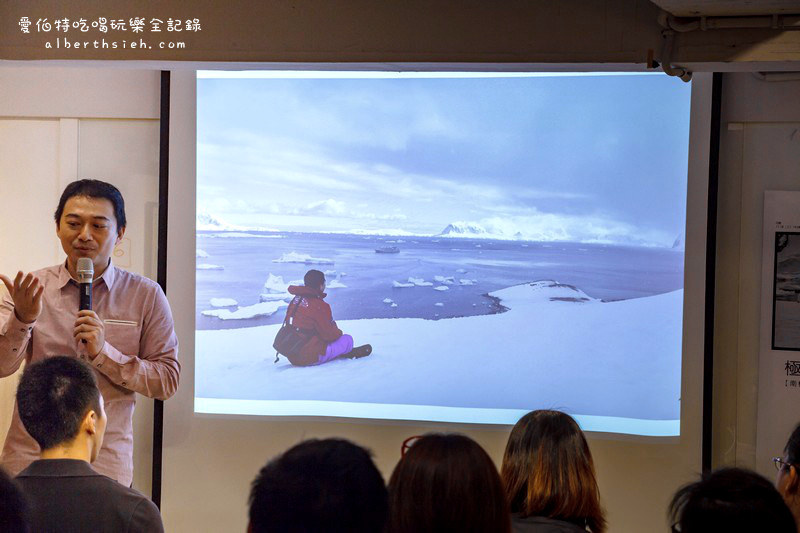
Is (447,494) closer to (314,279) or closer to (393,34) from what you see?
(393,34)

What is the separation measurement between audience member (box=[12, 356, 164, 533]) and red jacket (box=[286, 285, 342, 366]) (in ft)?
5.43

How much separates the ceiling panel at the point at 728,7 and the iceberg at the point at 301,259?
1.84 meters

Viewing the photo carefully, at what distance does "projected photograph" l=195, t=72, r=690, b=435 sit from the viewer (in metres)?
3.27

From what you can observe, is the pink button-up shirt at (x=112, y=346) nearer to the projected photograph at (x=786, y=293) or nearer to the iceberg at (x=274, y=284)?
the iceberg at (x=274, y=284)

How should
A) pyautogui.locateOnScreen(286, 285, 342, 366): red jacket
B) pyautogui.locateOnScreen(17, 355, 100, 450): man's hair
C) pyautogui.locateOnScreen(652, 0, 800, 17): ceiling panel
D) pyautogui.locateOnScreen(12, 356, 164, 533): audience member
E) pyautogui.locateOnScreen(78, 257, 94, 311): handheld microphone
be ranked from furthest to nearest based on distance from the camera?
1. pyautogui.locateOnScreen(286, 285, 342, 366): red jacket
2. pyautogui.locateOnScreen(78, 257, 94, 311): handheld microphone
3. pyautogui.locateOnScreen(652, 0, 800, 17): ceiling panel
4. pyautogui.locateOnScreen(17, 355, 100, 450): man's hair
5. pyautogui.locateOnScreen(12, 356, 164, 533): audience member

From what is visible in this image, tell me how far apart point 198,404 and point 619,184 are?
6.99ft

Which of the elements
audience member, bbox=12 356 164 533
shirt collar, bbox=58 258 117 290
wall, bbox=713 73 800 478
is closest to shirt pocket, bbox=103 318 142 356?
shirt collar, bbox=58 258 117 290

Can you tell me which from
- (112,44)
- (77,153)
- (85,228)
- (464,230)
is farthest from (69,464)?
(77,153)

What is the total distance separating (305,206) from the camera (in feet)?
11.5

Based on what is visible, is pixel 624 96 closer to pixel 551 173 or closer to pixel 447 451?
pixel 551 173

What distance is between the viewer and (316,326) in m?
3.50

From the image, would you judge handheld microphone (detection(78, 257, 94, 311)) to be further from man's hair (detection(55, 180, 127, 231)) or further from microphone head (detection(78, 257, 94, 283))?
man's hair (detection(55, 180, 127, 231))

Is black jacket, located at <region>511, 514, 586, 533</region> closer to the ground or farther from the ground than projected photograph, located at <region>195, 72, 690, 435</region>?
closer to the ground

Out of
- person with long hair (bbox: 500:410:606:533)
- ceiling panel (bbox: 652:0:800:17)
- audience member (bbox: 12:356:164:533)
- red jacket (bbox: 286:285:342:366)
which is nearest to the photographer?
audience member (bbox: 12:356:164:533)
